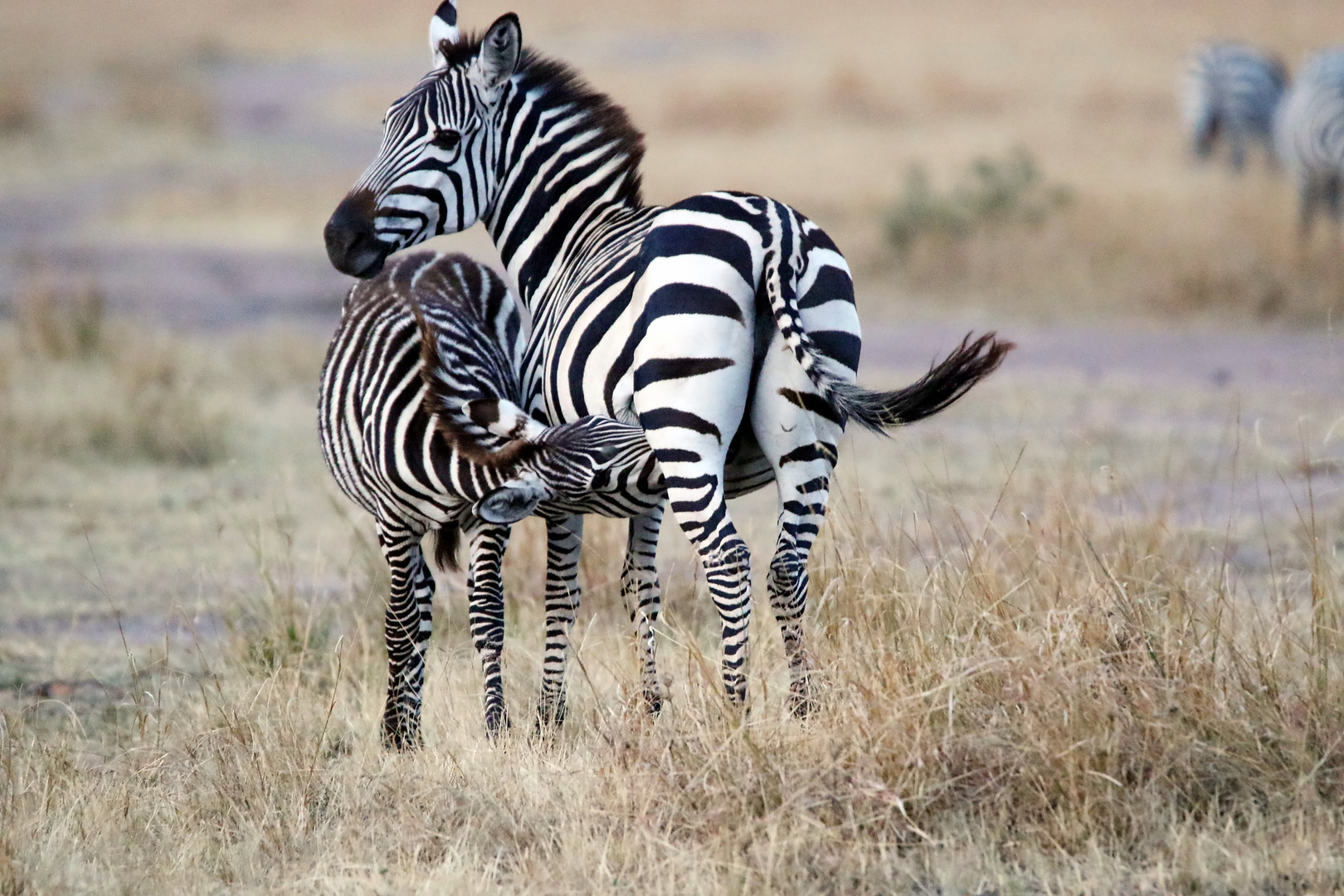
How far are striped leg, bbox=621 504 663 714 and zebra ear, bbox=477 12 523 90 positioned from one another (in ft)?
4.67

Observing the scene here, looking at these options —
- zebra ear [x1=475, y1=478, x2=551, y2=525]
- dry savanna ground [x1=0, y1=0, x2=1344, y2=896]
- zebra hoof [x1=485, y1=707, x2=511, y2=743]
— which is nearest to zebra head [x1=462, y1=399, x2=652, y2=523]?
zebra ear [x1=475, y1=478, x2=551, y2=525]

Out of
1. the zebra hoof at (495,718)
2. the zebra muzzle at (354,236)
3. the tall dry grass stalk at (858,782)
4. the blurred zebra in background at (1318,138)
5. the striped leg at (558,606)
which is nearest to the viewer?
the tall dry grass stalk at (858,782)

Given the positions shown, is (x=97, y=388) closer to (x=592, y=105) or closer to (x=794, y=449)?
(x=592, y=105)

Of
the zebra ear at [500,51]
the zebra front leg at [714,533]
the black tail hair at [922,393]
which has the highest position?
the zebra ear at [500,51]

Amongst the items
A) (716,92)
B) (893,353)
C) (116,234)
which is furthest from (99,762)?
(716,92)

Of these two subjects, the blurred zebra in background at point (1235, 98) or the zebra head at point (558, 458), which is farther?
the blurred zebra in background at point (1235, 98)

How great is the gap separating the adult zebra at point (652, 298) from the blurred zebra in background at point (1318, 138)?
429 inches

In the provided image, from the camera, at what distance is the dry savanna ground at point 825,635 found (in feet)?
11.6

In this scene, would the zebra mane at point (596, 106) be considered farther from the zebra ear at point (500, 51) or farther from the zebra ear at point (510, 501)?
the zebra ear at point (510, 501)

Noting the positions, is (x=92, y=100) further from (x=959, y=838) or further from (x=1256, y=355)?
(x=959, y=838)

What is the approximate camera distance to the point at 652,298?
3.84 metres

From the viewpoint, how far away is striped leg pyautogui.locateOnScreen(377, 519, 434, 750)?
178 inches

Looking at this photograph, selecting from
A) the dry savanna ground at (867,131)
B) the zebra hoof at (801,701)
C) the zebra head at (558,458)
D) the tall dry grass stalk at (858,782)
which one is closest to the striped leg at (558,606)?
the tall dry grass stalk at (858,782)

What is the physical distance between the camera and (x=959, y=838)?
11.6 ft
